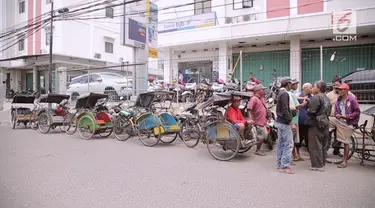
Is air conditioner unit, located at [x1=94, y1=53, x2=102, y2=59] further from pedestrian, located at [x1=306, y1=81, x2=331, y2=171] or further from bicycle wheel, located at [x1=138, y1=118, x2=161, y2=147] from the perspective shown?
pedestrian, located at [x1=306, y1=81, x2=331, y2=171]

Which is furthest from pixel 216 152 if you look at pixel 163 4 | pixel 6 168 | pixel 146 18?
pixel 163 4

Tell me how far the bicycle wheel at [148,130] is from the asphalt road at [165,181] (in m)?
0.52

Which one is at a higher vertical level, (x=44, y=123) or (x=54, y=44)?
(x=54, y=44)

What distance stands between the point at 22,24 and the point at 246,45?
23.8 metres

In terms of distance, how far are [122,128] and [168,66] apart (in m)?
9.58

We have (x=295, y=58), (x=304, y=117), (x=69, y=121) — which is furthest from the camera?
(x=295, y=58)

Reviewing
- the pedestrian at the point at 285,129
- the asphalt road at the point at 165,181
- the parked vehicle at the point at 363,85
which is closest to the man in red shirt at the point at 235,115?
the asphalt road at the point at 165,181

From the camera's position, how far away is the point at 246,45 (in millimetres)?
17109

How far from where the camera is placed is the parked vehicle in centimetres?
999

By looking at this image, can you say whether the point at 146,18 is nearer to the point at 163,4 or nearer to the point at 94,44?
the point at 163,4

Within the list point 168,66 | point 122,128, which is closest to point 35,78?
point 168,66

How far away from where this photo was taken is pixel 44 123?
34.2ft

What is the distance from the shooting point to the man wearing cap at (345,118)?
19.0 feet

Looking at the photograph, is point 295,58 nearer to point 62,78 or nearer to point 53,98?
point 53,98
